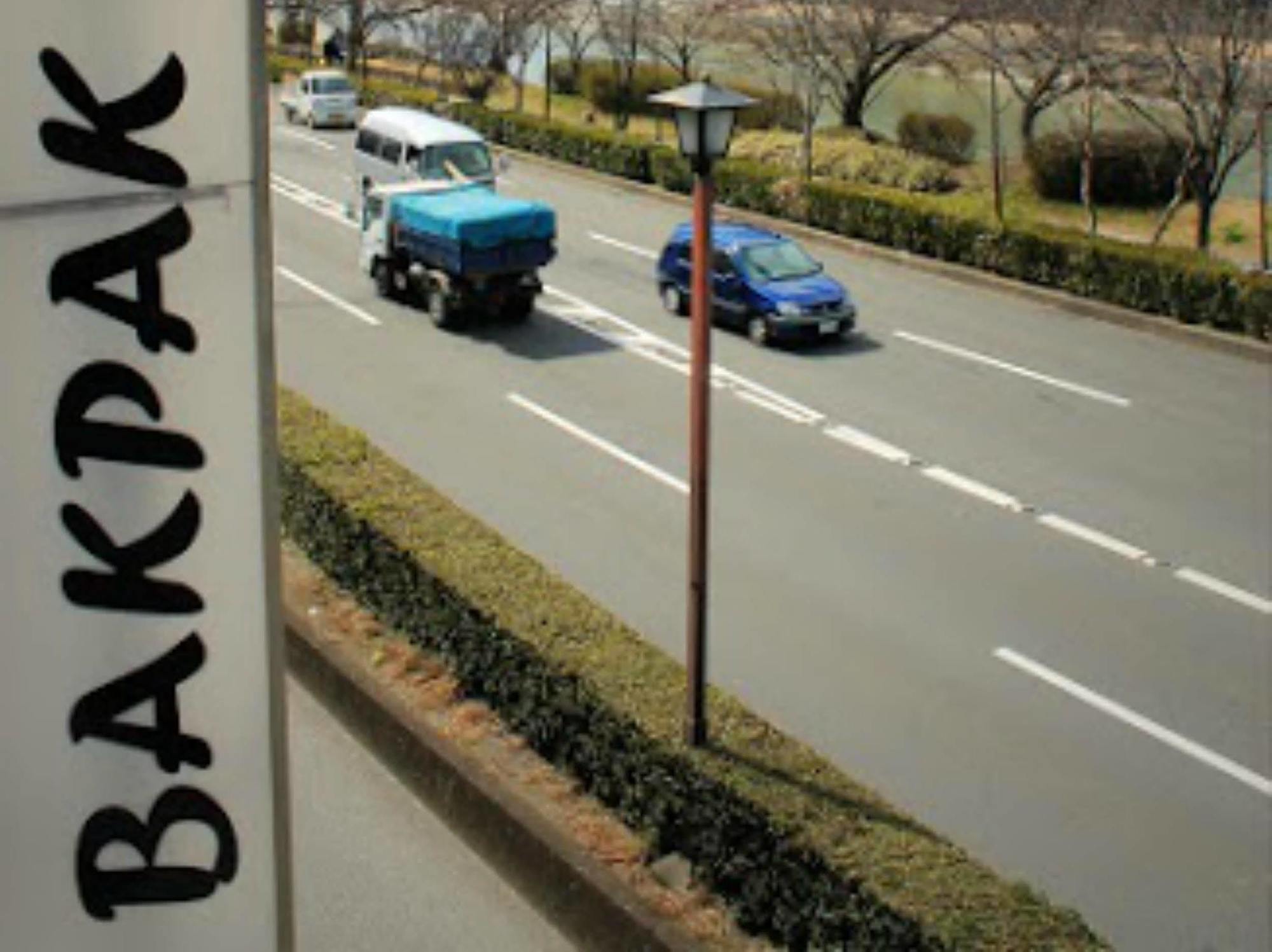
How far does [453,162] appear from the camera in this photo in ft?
76.5

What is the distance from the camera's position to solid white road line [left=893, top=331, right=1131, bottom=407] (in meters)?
17.2

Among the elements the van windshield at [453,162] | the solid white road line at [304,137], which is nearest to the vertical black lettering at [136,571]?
the van windshield at [453,162]

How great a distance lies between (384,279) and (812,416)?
7.61m

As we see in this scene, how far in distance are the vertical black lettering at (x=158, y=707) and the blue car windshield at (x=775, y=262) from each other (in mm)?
16715

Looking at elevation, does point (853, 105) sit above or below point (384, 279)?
above

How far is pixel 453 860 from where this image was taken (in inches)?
297

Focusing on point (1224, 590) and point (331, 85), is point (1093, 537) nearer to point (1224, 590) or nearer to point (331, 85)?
point (1224, 590)

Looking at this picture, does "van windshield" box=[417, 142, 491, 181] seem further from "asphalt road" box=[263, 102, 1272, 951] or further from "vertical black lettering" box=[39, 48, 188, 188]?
"vertical black lettering" box=[39, 48, 188, 188]

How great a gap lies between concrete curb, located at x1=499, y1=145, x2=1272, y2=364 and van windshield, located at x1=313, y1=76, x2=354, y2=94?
1125cm

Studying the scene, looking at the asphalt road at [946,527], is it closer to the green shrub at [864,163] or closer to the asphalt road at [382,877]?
the asphalt road at [382,877]

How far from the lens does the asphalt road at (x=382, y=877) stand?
6.93 meters

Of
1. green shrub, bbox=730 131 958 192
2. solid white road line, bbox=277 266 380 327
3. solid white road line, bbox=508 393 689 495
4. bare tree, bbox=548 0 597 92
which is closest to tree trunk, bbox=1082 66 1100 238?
green shrub, bbox=730 131 958 192

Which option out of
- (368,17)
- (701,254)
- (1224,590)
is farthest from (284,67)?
(701,254)

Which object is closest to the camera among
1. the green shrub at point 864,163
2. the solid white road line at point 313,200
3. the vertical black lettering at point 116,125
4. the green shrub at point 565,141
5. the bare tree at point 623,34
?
the vertical black lettering at point 116,125
